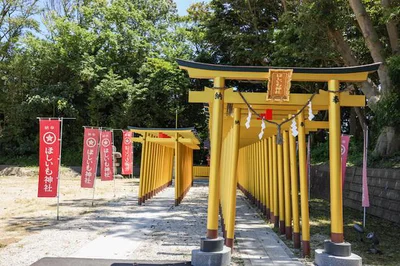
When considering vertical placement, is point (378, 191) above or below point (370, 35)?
below

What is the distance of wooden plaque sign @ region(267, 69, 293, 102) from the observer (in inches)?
227

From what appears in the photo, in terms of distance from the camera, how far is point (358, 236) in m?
8.43

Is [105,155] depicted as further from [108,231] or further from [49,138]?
[108,231]

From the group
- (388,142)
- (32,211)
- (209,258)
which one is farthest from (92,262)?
(388,142)

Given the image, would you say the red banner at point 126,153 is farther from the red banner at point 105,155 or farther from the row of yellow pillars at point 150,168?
the red banner at point 105,155

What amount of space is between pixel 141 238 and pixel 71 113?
81.2 ft

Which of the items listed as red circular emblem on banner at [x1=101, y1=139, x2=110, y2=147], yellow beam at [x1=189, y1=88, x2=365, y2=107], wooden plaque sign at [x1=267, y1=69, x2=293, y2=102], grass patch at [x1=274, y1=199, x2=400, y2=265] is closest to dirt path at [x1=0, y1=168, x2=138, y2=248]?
red circular emblem on banner at [x1=101, y1=139, x2=110, y2=147]

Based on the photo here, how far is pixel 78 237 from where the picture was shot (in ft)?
25.1

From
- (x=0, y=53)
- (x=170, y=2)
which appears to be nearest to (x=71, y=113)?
(x=0, y=53)

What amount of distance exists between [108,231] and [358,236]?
5.50 meters

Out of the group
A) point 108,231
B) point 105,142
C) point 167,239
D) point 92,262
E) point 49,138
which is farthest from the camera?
point 105,142

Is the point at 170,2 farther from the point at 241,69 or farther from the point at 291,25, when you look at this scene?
the point at 241,69

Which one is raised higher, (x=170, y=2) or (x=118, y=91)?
(x=170, y=2)

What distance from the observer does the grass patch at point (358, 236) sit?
22.0 ft
